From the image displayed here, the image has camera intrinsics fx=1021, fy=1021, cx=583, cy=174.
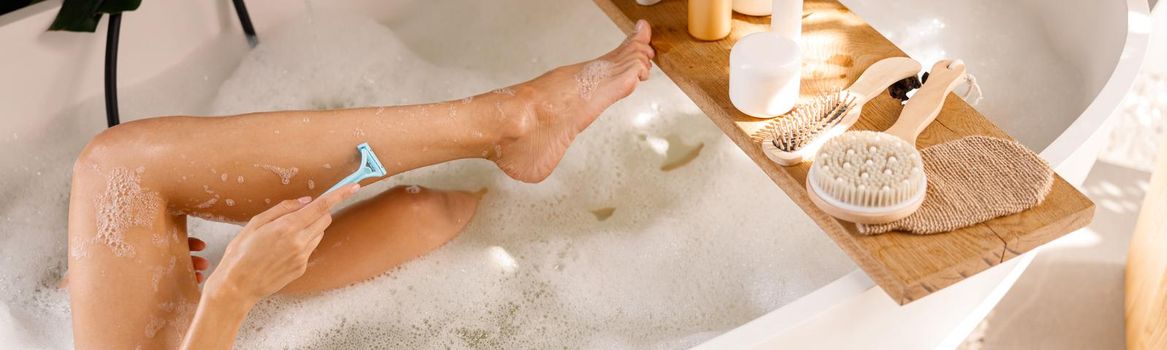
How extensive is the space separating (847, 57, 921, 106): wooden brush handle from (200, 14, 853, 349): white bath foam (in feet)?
1.16

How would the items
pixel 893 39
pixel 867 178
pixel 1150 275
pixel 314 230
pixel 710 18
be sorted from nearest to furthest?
pixel 867 178, pixel 314 230, pixel 710 18, pixel 1150 275, pixel 893 39

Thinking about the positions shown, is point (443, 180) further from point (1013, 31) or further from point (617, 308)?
point (1013, 31)

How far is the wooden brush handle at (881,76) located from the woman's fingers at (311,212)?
0.72m

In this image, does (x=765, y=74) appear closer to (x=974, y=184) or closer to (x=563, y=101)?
(x=974, y=184)

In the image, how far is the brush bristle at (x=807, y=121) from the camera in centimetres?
136

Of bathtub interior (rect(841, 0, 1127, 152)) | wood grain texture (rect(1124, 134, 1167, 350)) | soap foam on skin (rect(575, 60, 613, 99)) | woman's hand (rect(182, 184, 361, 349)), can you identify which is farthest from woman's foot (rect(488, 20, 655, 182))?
wood grain texture (rect(1124, 134, 1167, 350))

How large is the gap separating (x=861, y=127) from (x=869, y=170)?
0.78 feet

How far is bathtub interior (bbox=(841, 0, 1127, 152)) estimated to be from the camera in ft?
5.69

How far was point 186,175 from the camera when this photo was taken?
1457 millimetres

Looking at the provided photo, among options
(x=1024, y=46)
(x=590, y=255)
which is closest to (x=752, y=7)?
(x=590, y=255)

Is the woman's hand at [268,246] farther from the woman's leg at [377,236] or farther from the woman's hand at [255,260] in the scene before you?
the woman's leg at [377,236]

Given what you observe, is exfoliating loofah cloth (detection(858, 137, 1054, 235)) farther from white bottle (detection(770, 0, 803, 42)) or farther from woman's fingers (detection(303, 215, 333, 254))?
woman's fingers (detection(303, 215, 333, 254))

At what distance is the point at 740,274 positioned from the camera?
173cm

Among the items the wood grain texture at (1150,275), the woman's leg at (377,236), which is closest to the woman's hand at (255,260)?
the woman's leg at (377,236)
